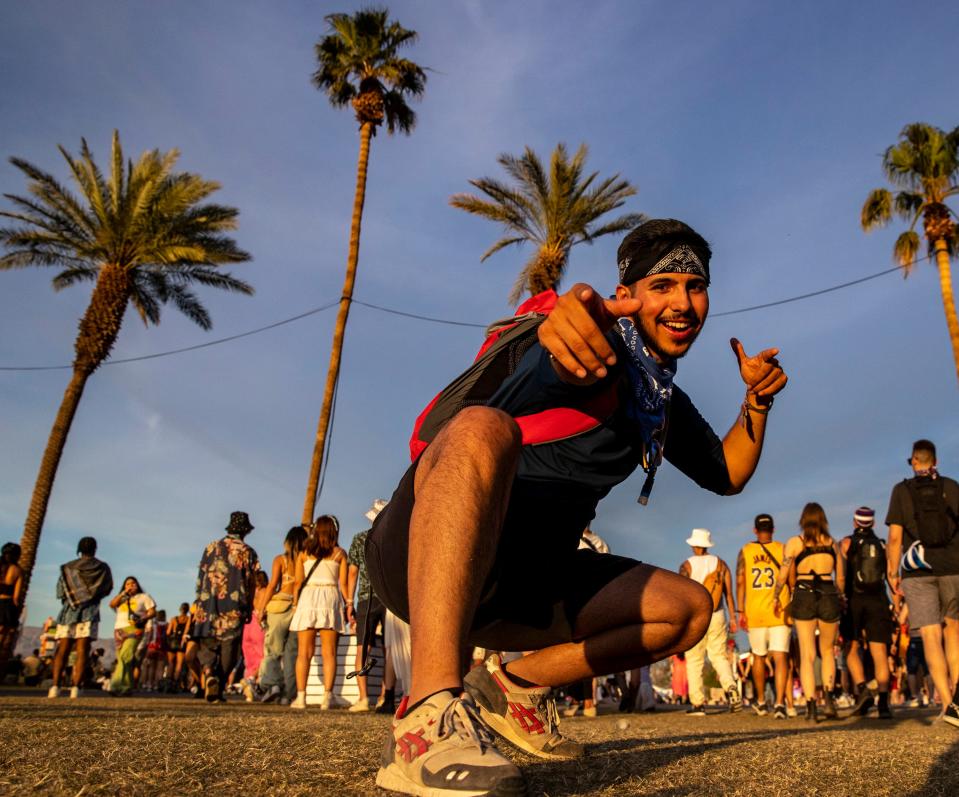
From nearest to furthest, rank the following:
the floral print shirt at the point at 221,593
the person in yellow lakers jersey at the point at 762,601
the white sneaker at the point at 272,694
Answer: the person in yellow lakers jersey at the point at 762,601
the floral print shirt at the point at 221,593
the white sneaker at the point at 272,694

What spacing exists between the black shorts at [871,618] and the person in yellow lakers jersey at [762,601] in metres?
0.84

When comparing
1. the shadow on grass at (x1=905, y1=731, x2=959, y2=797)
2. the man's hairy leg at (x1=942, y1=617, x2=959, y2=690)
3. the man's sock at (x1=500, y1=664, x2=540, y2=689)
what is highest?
the man's hairy leg at (x1=942, y1=617, x2=959, y2=690)

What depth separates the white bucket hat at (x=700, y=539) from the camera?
10805 millimetres

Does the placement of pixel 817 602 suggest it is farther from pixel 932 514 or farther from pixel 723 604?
pixel 723 604

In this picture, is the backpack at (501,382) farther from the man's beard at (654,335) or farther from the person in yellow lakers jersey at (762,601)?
the person in yellow lakers jersey at (762,601)

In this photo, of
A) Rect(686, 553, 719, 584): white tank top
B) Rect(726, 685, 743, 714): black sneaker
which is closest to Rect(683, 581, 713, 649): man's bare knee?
Rect(686, 553, 719, 584): white tank top

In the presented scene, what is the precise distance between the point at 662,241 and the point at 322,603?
24.4 feet

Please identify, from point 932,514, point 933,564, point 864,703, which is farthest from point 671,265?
point 864,703

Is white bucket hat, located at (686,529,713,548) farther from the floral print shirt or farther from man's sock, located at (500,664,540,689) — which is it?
man's sock, located at (500,664,540,689)

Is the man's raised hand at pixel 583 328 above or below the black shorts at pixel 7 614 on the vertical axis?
above

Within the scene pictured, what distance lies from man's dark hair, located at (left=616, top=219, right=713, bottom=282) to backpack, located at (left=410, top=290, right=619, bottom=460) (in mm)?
536

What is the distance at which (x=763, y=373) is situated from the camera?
280 cm

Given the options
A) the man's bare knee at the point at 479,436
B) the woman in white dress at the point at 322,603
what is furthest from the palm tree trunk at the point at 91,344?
the man's bare knee at the point at 479,436

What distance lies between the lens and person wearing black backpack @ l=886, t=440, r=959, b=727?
7.52 m
